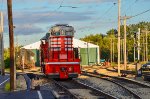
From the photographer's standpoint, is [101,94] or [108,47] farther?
[108,47]

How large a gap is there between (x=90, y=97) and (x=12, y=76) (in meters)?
6.29

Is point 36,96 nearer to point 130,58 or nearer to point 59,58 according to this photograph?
point 59,58

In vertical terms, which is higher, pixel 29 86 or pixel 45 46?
pixel 45 46

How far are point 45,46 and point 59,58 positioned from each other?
2.15m

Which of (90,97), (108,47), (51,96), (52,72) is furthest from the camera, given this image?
(108,47)

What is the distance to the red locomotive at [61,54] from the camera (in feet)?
111

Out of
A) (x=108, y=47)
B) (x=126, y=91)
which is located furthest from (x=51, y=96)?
(x=108, y=47)

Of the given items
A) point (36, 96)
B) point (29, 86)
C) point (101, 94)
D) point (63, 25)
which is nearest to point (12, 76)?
point (29, 86)

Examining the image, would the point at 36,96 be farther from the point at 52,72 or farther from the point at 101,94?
the point at 52,72

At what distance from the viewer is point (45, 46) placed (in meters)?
35.9

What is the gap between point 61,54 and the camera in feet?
113

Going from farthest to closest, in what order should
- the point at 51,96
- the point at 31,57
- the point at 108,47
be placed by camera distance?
the point at 108,47 → the point at 31,57 → the point at 51,96

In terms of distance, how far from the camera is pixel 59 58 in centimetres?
3453

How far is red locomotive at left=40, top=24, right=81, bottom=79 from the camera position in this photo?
3394cm
